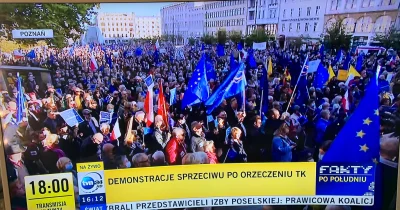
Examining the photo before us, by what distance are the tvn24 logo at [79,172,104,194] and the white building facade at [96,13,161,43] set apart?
0.60 metres

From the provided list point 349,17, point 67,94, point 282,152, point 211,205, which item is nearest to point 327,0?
point 349,17

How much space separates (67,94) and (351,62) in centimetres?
121

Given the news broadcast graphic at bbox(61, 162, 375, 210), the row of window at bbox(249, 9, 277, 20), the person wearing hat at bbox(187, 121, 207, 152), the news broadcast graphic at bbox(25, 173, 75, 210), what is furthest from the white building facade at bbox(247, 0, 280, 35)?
the news broadcast graphic at bbox(25, 173, 75, 210)

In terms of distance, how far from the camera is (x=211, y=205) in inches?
65.1

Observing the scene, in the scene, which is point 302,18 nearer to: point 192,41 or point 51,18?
point 192,41

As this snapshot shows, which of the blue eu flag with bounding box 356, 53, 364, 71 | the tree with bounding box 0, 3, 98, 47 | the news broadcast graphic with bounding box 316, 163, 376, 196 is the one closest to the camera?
the tree with bounding box 0, 3, 98, 47

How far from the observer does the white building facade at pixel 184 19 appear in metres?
1.47

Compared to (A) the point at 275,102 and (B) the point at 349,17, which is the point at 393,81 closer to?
(B) the point at 349,17

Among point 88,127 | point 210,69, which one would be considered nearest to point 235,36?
point 210,69

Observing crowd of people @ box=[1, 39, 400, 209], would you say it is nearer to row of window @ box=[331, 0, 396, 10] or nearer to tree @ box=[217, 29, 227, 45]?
tree @ box=[217, 29, 227, 45]

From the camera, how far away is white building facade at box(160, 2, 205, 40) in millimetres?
1467

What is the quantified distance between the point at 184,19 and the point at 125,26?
246mm

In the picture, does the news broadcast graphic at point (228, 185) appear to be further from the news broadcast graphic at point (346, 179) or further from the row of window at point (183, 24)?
the row of window at point (183, 24)

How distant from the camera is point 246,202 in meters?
1.64
